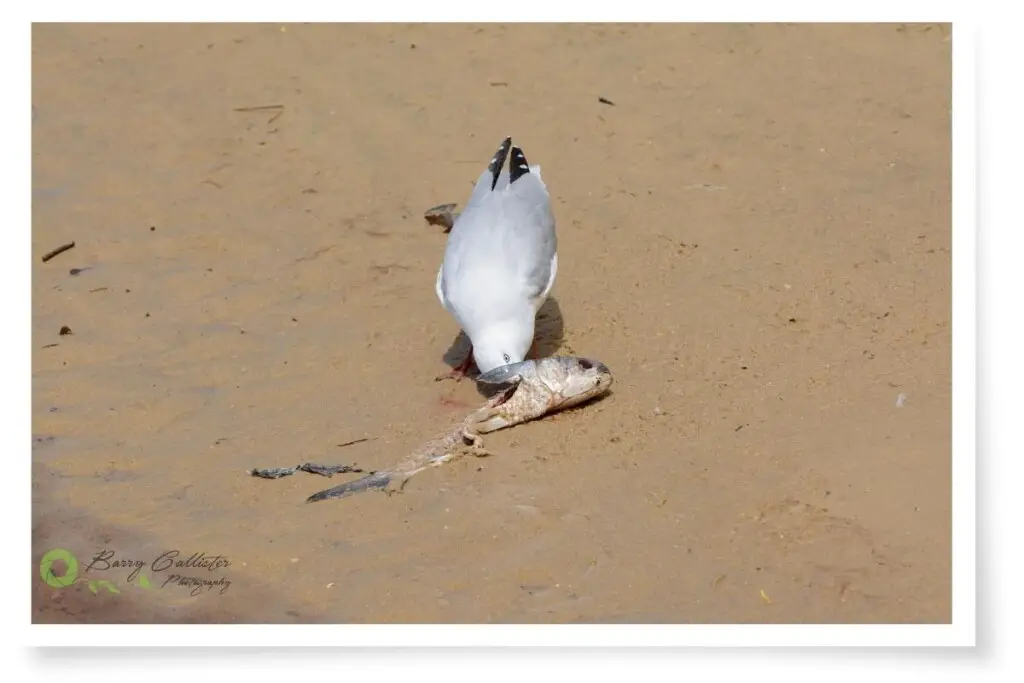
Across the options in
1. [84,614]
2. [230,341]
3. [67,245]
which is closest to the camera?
[84,614]

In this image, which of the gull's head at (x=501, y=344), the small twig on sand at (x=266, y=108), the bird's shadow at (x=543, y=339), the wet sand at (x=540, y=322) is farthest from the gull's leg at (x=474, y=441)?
the small twig on sand at (x=266, y=108)

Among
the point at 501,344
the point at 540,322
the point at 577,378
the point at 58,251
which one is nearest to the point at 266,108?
the point at 58,251

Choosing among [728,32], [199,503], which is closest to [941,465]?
[199,503]

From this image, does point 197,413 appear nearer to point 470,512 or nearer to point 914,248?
point 470,512

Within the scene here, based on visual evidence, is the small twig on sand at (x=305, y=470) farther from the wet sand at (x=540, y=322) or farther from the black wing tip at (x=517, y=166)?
the black wing tip at (x=517, y=166)

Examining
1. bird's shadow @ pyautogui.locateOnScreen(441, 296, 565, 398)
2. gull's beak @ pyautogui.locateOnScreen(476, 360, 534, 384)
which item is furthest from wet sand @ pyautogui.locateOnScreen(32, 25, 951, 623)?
gull's beak @ pyautogui.locateOnScreen(476, 360, 534, 384)

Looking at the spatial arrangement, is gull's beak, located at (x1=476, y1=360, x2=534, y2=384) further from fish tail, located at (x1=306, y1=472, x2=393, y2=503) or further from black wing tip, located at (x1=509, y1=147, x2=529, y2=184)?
black wing tip, located at (x1=509, y1=147, x2=529, y2=184)

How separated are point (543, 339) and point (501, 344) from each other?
0.58m

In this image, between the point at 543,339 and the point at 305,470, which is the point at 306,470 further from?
the point at 543,339

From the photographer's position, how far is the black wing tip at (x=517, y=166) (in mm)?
6348

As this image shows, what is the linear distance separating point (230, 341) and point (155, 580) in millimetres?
1713

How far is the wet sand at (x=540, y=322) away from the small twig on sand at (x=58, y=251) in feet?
0.22

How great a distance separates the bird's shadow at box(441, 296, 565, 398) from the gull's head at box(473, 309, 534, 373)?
11.3 inches

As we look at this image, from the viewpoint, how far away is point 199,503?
5.23 metres
